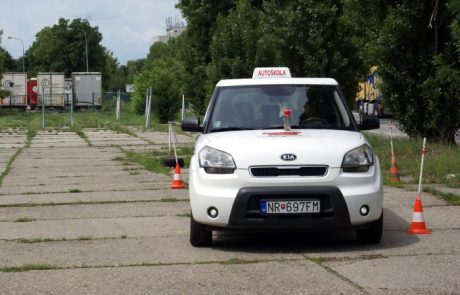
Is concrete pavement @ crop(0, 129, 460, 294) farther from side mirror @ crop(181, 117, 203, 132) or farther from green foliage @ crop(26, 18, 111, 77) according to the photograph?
green foliage @ crop(26, 18, 111, 77)

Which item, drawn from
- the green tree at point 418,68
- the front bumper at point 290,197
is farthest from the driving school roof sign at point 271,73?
the green tree at point 418,68

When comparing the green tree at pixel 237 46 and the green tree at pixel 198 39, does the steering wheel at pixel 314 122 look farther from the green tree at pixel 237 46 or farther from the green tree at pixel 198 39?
the green tree at pixel 198 39

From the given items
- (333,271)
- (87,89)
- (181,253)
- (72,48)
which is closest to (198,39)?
(87,89)

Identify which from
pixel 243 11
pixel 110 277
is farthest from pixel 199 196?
pixel 243 11

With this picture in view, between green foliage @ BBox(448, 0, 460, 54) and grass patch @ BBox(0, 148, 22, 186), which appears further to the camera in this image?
grass patch @ BBox(0, 148, 22, 186)

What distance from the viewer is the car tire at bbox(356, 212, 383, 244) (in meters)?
8.12

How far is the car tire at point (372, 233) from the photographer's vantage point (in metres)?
8.12

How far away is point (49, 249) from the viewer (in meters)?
8.32

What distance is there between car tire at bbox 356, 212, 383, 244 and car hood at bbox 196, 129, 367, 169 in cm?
75

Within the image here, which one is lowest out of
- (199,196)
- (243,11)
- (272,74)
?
(199,196)

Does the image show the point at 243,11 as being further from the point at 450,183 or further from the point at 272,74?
the point at 272,74

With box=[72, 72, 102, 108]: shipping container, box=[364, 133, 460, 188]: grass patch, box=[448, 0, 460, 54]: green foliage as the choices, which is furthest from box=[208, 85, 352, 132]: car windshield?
box=[72, 72, 102, 108]: shipping container

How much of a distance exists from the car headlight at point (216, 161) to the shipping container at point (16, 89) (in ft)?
202

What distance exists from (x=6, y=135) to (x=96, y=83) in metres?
35.4
